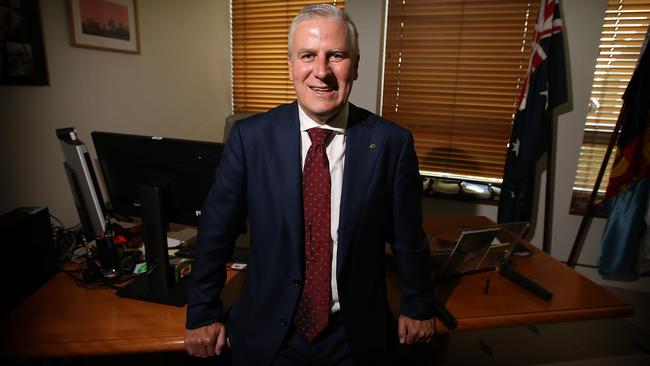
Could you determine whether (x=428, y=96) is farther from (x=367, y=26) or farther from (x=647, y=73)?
(x=647, y=73)

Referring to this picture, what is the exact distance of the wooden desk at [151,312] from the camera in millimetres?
1017

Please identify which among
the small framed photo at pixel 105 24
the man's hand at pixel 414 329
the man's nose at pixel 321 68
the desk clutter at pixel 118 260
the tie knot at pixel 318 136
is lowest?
the man's hand at pixel 414 329

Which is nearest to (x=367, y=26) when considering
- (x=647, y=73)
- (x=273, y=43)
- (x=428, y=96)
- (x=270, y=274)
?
(x=428, y=96)

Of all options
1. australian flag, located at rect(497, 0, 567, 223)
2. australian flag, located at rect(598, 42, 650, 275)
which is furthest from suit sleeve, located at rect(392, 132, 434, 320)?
australian flag, located at rect(598, 42, 650, 275)

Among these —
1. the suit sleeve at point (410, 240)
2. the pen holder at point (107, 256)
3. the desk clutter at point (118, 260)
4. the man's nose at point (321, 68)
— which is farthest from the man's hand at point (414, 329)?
the pen holder at point (107, 256)

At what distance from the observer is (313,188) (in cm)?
102

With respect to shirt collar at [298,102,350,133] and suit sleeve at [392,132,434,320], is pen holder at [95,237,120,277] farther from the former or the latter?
suit sleeve at [392,132,434,320]

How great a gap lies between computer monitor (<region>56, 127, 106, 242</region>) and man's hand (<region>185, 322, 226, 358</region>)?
2.08 feet

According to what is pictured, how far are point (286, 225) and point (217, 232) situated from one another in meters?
0.21

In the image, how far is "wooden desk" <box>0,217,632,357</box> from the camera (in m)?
1.02

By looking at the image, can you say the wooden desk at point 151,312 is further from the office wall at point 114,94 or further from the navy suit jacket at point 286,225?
the office wall at point 114,94

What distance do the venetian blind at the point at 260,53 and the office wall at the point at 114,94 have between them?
0.41 feet

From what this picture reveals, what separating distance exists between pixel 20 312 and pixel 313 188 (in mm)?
1017

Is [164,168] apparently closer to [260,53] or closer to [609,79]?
[260,53]
